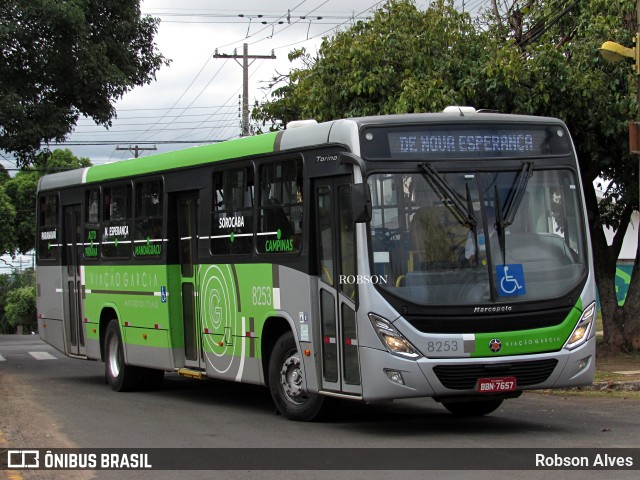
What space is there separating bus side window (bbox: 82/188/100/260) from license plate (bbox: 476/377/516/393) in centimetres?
851

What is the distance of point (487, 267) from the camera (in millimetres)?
10711

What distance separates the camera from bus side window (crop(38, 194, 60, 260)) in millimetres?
19031

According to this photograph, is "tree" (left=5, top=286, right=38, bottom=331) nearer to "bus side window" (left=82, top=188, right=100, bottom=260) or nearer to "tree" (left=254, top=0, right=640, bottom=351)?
"tree" (left=254, top=0, right=640, bottom=351)

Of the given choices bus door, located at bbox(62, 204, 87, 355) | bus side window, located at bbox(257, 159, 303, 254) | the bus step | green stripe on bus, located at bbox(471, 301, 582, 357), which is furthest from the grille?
bus door, located at bbox(62, 204, 87, 355)

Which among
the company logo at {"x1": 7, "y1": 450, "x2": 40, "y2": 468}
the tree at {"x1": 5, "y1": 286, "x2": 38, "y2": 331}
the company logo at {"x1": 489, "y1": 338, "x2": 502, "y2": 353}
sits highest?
the company logo at {"x1": 489, "y1": 338, "x2": 502, "y2": 353}

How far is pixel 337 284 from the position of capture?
11188 mm

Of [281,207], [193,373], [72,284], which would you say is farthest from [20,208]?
[281,207]

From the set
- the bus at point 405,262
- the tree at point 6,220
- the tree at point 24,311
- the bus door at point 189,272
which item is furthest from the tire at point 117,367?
the tree at point 24,311

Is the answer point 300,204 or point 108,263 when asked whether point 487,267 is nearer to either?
point 300,204

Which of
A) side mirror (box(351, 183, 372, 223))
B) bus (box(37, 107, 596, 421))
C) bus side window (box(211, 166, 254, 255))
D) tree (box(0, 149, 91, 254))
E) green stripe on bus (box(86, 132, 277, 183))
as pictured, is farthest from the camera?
tree (box(0, 149, 91, 254))

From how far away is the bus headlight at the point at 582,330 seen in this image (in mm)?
10969

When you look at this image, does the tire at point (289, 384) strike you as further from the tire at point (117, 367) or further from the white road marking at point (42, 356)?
the white road marking at point (42, 356)

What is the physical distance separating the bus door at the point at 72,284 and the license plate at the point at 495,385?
9292 mm
